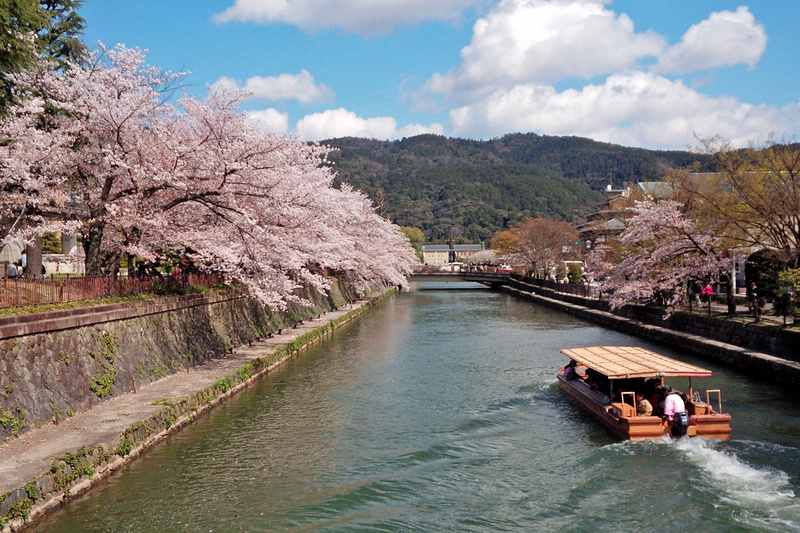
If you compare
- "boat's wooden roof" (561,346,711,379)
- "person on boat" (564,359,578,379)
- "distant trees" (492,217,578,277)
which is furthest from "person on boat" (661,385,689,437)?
"distant trees" (492,217,578,277)

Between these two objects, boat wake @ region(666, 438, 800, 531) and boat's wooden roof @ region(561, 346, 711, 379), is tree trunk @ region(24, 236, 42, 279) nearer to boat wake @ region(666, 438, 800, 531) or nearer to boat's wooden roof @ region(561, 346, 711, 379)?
boat's wooden roof @ region(561, 346, 711, 379)

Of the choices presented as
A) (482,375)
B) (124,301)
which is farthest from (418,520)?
(482,375)

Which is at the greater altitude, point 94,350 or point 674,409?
point 94,350

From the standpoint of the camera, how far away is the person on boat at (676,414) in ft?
45.6

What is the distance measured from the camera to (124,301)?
1731 cm

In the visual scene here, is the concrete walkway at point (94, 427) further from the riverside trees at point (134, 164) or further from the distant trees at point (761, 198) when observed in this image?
the distant trees at point (761, 198)

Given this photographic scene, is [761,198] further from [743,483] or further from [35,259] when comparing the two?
[35,259]

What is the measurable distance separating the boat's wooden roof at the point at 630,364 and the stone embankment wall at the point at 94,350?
12.2 m

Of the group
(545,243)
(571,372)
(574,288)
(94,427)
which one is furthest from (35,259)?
(545,243)

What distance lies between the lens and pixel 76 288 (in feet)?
50.6

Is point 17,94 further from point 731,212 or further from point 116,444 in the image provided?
point 731,212

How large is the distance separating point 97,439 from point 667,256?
2621 centimetres

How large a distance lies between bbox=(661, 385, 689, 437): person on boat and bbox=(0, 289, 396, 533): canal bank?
11.5 metres

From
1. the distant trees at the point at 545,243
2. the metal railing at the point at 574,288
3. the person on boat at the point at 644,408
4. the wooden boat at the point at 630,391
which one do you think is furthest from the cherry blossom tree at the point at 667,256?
the distant trees at the point at 545,243
